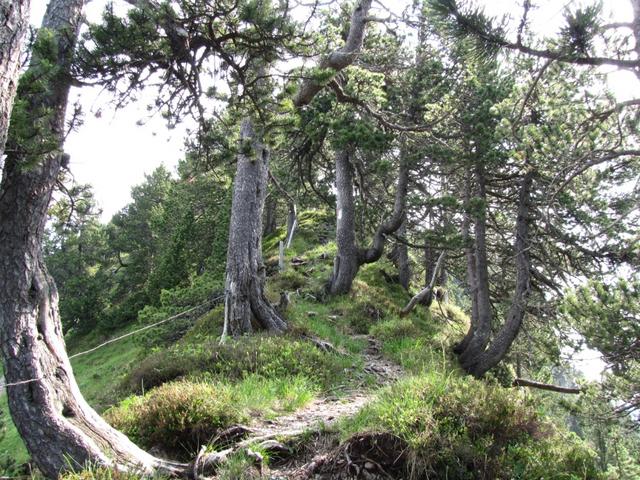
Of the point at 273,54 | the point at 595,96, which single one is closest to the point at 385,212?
the point at 595,96

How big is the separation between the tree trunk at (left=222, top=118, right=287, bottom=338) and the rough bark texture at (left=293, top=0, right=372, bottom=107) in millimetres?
1615

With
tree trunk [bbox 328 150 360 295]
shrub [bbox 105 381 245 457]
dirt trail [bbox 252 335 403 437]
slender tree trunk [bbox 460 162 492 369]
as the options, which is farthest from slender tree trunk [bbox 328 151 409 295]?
shrub [bbox 105 381 245 457]

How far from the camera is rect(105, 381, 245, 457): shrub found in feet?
15.9

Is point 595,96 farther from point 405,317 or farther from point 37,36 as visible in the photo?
point 405,317

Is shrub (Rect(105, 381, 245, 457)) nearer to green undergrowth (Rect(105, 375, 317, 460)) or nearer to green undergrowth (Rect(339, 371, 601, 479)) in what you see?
green undergrowth (Rect(105, 375, 317, 460))

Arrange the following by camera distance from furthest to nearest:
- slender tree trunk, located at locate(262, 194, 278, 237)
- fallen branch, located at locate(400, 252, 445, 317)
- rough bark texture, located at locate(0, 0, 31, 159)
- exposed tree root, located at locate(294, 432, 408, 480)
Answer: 1. slender tree trunk, located at locate(262, 194, 278, 237)
2. fallen branch, located at locate(400, 252, 445, 317)
3. exposed tree root, located at locate(294, 432, 408, 480)
4. rough bark texture, located at locate(0, 0, 31, 159)

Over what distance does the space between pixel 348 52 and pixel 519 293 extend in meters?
6.83

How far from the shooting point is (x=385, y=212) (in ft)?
49.7

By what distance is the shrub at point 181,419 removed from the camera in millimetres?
4832

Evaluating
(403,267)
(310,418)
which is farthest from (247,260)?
(403,267)

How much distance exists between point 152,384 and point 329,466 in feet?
15.2

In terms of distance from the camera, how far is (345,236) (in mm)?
14094

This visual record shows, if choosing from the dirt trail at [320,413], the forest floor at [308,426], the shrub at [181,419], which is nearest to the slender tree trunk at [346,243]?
the dirt trail at [320,413]

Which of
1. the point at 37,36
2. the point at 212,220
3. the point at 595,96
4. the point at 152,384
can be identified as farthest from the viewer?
the point at 212,220
